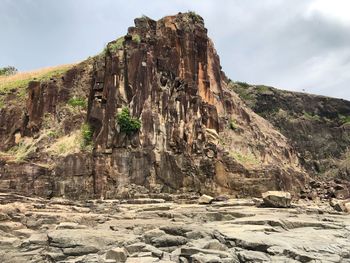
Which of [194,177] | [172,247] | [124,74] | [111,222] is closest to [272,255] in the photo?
[172,247]

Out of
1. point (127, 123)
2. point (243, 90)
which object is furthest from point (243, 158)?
point (243, 90)

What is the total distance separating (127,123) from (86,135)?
3.73 metres

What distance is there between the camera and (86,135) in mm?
34000

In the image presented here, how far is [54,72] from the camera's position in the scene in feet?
132

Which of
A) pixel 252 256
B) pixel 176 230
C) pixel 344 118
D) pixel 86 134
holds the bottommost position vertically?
pixel 252 256

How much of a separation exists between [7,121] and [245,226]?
2700 cm

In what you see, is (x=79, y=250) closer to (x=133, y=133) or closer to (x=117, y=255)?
(x=117, y=255)

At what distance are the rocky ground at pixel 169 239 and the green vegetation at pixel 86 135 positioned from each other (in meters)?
13.0

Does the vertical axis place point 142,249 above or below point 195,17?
below

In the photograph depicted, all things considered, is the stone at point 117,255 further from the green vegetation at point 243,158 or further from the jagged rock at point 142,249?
the green vegetation at point 243,158

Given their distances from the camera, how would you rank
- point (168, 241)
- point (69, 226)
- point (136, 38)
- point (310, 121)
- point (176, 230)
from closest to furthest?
point (168, 241), point (176, 230), point (69, 226), point (136, 38), point (310, 121)

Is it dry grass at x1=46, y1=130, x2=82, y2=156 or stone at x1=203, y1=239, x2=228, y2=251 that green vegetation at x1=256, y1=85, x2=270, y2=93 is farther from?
stone at x1=203, y1=239, x2=228, y2=251

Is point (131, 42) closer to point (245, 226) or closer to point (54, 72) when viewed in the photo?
point (54, 72)

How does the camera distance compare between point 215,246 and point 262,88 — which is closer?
point 215,246
